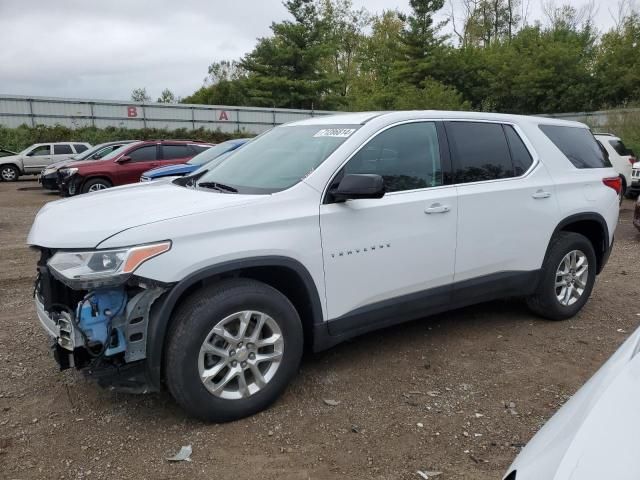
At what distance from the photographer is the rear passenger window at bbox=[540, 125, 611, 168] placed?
4.70m

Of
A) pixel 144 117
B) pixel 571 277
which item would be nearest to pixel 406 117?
pixel 571 277

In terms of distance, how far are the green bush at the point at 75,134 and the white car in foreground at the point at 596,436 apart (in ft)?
98.8

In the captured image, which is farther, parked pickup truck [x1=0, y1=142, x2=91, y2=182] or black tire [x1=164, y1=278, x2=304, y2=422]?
parked pickup truck [x1=0, y1=142, x2=91, y2=182]

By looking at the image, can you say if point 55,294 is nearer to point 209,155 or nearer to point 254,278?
point 254,278

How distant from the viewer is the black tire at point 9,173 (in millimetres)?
22016

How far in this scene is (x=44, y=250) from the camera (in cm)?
311

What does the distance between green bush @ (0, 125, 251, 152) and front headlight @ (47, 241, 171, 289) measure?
2821cm

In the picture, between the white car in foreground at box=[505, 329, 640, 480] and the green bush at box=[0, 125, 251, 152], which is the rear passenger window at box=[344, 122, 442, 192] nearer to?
A: the white car in foreground at box=[505, 329, 640, 480]

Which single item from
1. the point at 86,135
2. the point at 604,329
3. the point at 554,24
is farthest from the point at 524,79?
the point at 604,329

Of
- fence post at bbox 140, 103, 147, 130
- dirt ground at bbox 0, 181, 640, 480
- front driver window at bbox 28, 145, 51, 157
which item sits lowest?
dirt ground at bbox 0, 181, 640, 480

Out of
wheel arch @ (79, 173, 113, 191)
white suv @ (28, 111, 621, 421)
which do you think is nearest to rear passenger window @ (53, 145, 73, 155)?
wheel arch @ (79, 173, 113, 191)

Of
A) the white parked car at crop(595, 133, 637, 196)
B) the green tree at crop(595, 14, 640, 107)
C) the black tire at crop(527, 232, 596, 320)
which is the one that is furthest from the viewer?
→ the green tree at crop(595, 14, 640, 107)

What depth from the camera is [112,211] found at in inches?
123

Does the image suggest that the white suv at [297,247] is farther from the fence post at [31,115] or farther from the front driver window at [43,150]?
the fence post at [31,115]
